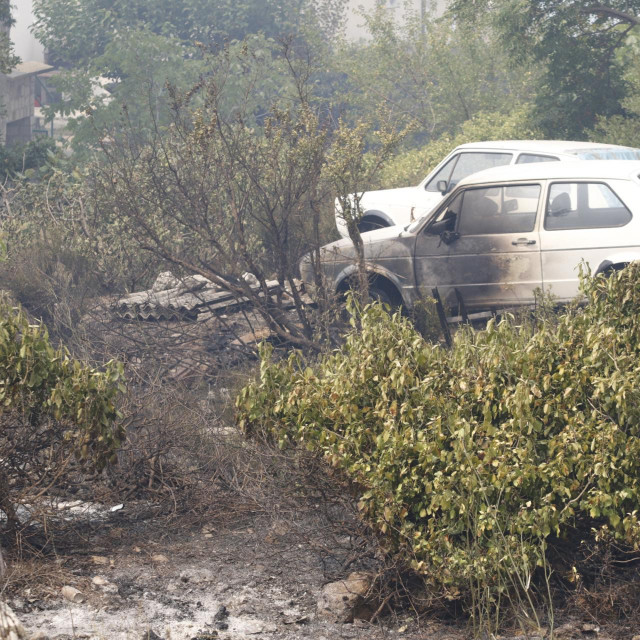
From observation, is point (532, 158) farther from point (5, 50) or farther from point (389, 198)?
point (5, 50)

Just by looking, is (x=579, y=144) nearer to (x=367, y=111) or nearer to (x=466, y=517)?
(x=466, y=517)

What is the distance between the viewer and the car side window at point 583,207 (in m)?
8.36

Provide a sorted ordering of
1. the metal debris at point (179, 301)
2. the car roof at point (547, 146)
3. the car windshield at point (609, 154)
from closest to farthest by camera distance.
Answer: the car windshield at point (609, 154)
the metal debris at point (179, 301)
the car roof at point (547, 146)

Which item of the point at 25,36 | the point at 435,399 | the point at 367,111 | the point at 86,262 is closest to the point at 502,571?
the point at 435,399

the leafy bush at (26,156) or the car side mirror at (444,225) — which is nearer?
the car side mirror at (444,225)

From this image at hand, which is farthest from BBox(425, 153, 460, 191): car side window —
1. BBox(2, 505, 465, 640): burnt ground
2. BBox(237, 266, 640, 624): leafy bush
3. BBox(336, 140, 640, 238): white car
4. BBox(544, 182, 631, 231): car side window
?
BBox(237, 266, 640, 624): leafy bush

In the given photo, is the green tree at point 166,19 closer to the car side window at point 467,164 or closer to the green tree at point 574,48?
the green tree at point 574,48

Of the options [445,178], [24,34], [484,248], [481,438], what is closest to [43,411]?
[481,438]

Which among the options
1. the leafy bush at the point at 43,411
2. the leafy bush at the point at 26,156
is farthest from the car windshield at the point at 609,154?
Answer: the leafy bush at the point at 26,156

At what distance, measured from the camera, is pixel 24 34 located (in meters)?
44.2

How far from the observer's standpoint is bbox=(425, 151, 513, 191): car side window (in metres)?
11.5

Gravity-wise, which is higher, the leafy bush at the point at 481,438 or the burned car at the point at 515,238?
the burned car at the point at 515,238

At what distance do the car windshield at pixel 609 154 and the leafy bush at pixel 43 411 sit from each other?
6830mm

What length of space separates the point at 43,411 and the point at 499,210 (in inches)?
213
